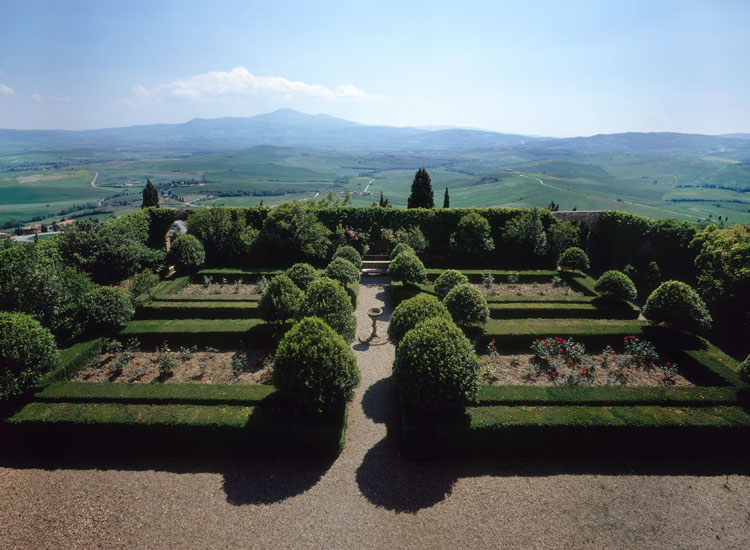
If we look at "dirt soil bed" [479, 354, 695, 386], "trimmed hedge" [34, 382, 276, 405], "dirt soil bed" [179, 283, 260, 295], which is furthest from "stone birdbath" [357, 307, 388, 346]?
"dirt soil bed" [179, 283, 260, 295]

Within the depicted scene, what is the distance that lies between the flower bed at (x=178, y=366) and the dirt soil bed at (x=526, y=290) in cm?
1243

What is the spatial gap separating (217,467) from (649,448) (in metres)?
11.6

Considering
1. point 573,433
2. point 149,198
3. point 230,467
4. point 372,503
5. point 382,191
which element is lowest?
point 372,503

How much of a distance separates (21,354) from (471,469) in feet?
42.1

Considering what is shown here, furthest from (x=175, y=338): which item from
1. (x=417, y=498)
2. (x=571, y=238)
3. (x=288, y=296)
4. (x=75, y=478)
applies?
(x=571, y=238)

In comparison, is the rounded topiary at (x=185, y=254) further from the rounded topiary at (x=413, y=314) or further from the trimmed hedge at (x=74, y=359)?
the rounded topiary at (x=413, y=314)

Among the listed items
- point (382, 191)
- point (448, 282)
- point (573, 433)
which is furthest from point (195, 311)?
point (382, 191)

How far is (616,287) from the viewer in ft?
56.1

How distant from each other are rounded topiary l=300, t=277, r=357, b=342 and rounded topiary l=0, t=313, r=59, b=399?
7.60 m

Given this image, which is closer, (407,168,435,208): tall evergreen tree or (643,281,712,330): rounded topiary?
(643,281,712,330): rounded topiary

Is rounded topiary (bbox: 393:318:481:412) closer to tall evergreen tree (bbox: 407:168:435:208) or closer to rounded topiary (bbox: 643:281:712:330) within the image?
rounded topiary (bbox: 643:281:712:330)

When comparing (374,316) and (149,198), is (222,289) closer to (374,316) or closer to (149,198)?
(374,316)

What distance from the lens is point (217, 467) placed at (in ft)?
30.9

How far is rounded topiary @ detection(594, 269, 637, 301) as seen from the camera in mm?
16953
